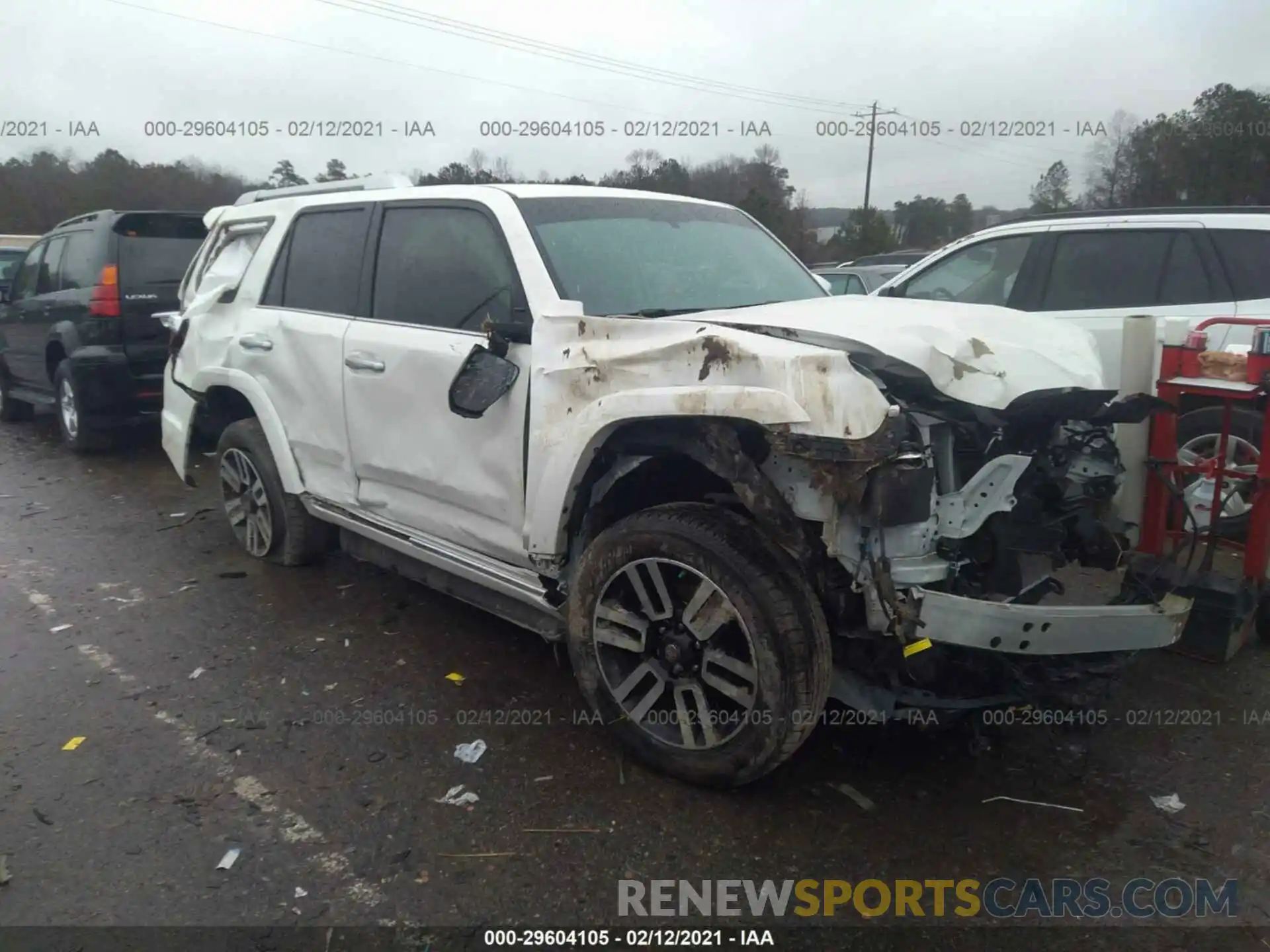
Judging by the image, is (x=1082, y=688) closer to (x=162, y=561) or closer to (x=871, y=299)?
(x=871, y=299)

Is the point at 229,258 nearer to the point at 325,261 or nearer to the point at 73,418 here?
the point at 325,261

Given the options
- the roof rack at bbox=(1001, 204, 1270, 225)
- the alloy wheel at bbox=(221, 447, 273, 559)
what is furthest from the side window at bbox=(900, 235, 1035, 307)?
the alloy wheel at bbox=(221, 447, 273, 559)

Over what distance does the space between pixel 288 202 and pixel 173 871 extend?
339cm

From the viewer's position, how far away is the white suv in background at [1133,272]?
5.03 m

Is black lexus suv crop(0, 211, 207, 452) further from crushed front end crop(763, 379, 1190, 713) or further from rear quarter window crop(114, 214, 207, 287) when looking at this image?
crushed front end crop(763, 379, 1190, 713)

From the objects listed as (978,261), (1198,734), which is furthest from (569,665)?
(978,261)

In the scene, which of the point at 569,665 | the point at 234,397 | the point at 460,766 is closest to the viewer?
the point at 460,766

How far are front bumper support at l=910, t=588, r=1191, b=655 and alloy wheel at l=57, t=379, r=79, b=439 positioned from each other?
7.44m

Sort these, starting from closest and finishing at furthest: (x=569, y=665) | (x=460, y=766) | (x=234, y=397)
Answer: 1. (x=460, y=766)
2. (x=569, y=665)
3. (x=234, y=397)

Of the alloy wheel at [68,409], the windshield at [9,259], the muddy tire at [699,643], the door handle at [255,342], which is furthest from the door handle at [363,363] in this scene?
the windshield at [9,259]

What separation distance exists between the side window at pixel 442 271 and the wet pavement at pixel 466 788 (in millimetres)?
1502

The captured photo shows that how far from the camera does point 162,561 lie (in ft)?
17.5
